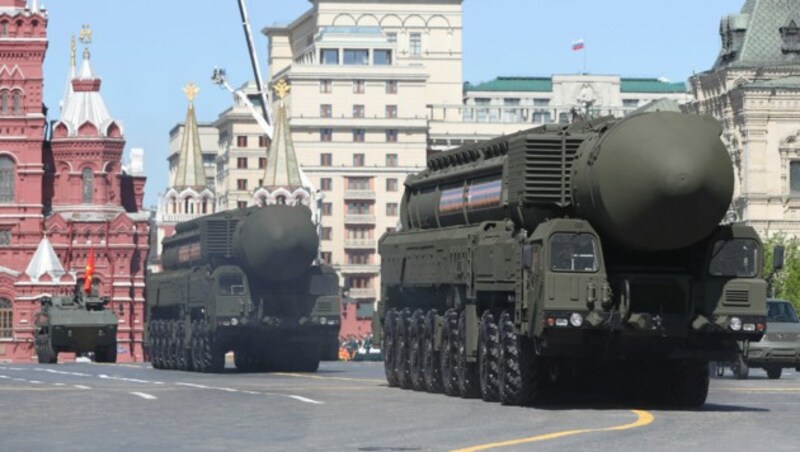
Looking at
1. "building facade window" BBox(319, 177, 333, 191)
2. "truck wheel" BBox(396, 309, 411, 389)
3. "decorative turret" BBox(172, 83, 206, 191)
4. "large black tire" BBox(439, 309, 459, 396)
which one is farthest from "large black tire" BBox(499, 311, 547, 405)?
"building facade window" BBox(319, 177, 333, 191)

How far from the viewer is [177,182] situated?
17388 cm

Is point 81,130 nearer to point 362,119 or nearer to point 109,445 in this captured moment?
point 362,119

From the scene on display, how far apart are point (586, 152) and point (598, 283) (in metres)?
2.02

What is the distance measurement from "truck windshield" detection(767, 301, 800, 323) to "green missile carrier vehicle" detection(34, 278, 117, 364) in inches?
1494

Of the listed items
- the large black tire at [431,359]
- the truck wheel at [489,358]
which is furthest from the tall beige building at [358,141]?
the truck wheel at [489,358]

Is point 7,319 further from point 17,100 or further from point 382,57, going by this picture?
point 382,57

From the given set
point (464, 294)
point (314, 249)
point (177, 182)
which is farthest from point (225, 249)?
point (177, 182)

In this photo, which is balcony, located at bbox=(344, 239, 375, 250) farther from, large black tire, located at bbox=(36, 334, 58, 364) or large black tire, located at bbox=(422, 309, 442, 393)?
large black tire, located at bbox=(422, 309, 442, 393)

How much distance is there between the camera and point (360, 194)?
192 metres

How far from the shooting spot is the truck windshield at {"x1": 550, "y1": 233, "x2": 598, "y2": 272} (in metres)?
33.7

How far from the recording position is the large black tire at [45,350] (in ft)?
289

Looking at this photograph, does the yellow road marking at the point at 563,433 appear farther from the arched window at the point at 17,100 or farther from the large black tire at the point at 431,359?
the arched window at the point at 17,100

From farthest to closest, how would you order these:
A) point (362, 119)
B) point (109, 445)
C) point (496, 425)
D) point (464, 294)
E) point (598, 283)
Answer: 1. point (362, 119)
2. point (464, 294)
3. point (598, 283)
4. point (496, 425)
5. point (109, 445)

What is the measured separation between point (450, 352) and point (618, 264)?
20.3ft
